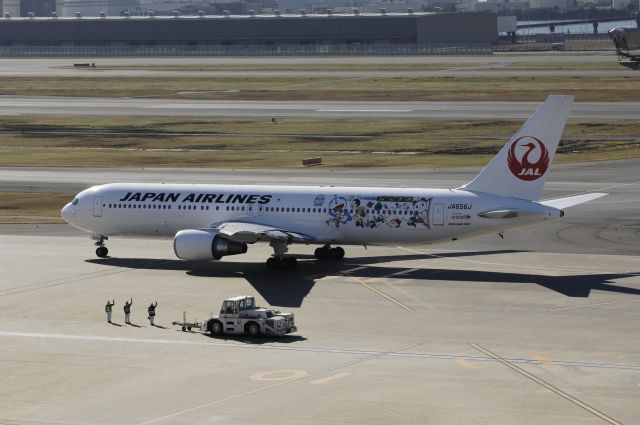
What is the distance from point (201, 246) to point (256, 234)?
320 centimetres

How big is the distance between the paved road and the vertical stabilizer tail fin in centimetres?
7655

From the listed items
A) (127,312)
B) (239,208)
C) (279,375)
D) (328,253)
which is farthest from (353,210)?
(279,375)

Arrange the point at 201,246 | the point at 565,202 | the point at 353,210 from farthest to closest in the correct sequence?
1. the point at 353,210
2. the point at 565,202
3. the point at 201,246

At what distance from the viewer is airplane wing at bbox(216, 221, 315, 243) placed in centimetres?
7006

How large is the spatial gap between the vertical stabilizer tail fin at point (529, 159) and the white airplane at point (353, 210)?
57mm

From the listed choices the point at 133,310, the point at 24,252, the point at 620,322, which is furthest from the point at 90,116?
the point at 620,322

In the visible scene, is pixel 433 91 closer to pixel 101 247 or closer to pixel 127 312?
pixel 101 247

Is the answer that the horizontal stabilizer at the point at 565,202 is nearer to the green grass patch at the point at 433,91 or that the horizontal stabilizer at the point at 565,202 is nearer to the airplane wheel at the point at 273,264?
the airplane wheel at the point at 273,264

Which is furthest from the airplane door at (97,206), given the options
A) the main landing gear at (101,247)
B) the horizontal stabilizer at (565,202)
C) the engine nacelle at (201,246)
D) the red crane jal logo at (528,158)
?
the horizontal stabilizer at (565,202)

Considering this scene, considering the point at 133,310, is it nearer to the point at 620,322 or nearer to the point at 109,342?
the point at 109,342

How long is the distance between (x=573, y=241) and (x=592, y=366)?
32.2 m

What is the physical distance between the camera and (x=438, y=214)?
2768 inches

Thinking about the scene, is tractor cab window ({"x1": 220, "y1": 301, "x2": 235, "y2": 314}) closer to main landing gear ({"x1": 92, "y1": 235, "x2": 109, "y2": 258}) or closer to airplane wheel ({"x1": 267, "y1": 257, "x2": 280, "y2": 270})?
airplane wheel ({"x1": 267, "y1": 257, "x2": 280, "y2": 270})

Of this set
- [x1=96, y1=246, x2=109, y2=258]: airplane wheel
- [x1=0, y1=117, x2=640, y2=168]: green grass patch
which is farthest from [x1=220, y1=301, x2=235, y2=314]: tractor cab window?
[x1=0, y1=117, x2=640, y2=168]: green grass patch
